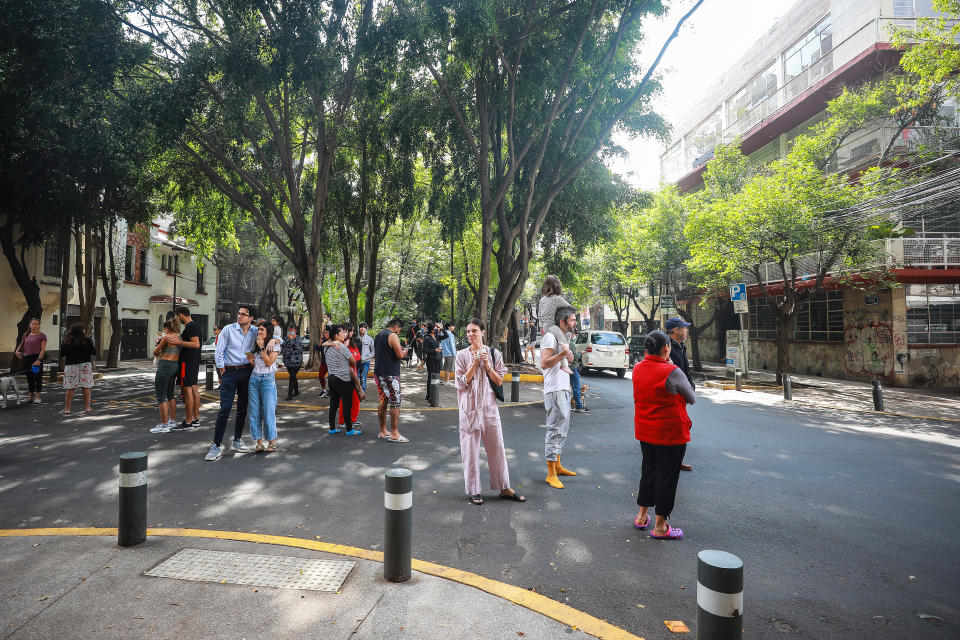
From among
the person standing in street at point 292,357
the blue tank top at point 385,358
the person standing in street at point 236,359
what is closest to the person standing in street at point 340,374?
the blue tank top at point 385,358

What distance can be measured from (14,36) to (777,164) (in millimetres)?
19647

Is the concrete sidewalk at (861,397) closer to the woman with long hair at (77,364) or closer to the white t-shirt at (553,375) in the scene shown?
the white t-shirt at (553,375)

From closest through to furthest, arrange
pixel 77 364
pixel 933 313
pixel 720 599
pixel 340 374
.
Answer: pixel 720 599 → pixel 340 374 → pixel 77 364 → pixel 933 313

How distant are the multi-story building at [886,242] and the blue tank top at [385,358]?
1632 centimetres

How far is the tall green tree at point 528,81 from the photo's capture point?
37.3 feet

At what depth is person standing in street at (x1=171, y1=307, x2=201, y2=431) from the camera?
324 inches

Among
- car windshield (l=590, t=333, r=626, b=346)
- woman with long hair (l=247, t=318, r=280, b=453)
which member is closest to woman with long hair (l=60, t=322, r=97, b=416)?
woman with long hair (l=247, t=318, r=280, b=453)

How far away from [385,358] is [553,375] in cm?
300

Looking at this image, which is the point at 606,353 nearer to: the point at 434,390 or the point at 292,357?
the point at 434,390

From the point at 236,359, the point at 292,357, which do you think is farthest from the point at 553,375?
the point at 292,357

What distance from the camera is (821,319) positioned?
21766mm

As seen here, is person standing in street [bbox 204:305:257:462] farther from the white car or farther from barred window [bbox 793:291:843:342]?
barred window [bbox 793:291:843:342]

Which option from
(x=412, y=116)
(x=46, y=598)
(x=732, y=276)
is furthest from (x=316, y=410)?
(x=732, y=276)

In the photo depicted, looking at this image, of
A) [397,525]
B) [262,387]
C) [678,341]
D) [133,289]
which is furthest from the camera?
[133,289]
